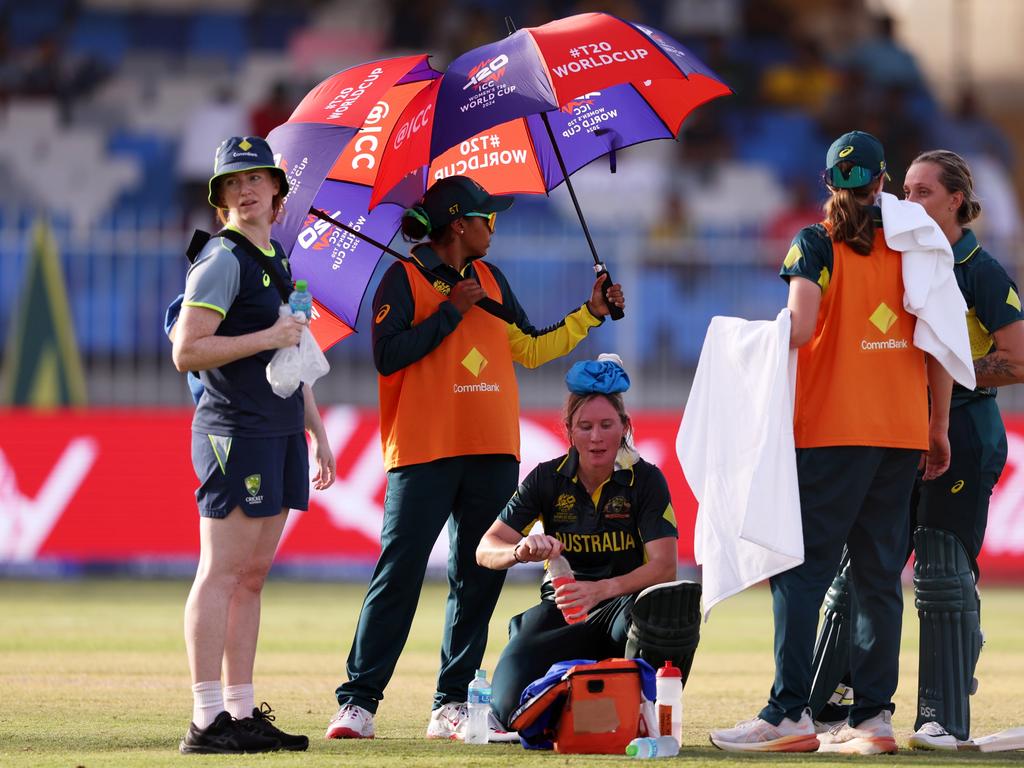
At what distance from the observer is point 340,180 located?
7492mm

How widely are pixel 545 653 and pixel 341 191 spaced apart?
2.14m

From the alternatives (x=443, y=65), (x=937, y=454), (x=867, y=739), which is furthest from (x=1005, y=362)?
(x=443, y=65)

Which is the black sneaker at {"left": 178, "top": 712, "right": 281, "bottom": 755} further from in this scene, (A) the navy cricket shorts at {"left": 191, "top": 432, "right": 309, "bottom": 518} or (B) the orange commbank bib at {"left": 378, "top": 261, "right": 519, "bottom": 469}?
(B) the orange commbank bib at {"left": 378, "top": 261, "right": 519, "bottom": 469}

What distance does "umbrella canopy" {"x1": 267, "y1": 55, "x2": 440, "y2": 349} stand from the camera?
23.1ft

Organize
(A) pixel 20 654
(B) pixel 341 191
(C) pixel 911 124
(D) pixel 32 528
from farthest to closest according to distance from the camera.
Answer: (C) pixel 911 124, (D) pixel 32 528, (A) pixel 20 654, (B) pixel 341 191

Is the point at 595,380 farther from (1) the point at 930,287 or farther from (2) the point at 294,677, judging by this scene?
(2) the point at 294,677

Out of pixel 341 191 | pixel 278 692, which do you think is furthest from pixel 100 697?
pixel 341 191

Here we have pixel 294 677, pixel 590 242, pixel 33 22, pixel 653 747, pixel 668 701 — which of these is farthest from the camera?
pixel 33 22

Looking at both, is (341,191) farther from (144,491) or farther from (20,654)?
(144,491)

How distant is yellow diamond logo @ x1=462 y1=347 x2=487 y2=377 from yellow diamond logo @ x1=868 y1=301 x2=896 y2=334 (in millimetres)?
1569

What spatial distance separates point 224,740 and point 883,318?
2807 millimetres

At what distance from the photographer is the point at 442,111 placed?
23.4ft

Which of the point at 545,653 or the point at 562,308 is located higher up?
the point at 562,308

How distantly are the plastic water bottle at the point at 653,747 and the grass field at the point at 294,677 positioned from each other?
0.07 metres
